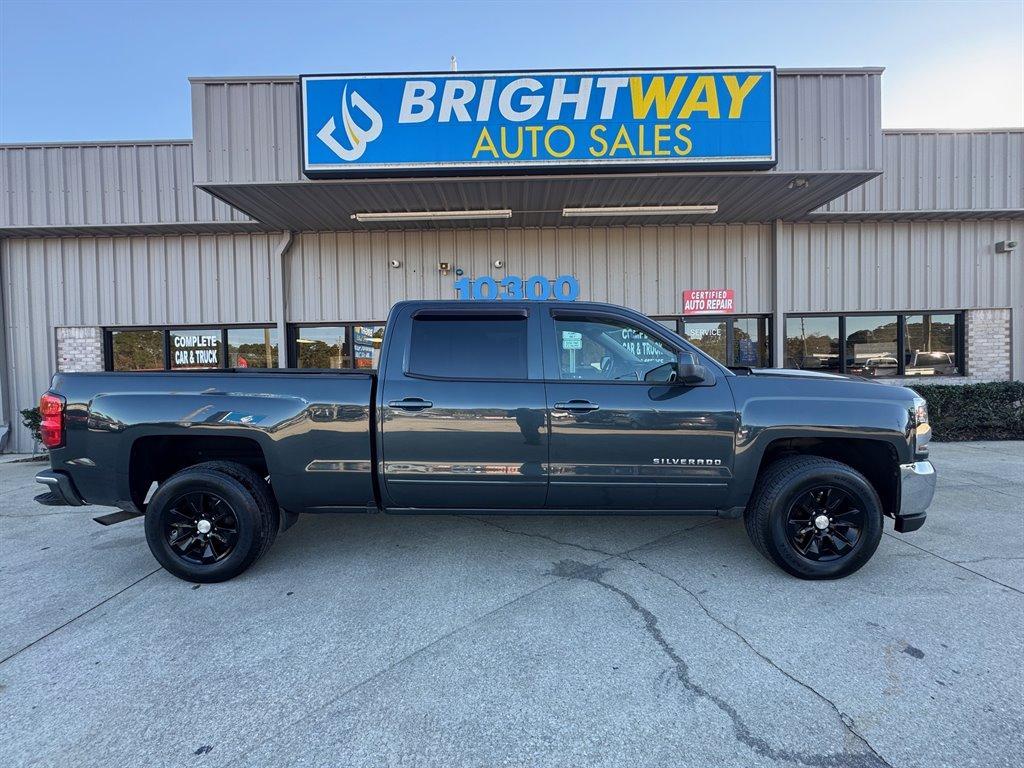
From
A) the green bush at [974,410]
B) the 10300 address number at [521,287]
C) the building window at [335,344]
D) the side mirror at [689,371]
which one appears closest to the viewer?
the side mirror at [689,371]

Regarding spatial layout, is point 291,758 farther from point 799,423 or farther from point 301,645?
point 799,423

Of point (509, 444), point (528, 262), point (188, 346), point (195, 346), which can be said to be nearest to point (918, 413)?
point (509, 444)

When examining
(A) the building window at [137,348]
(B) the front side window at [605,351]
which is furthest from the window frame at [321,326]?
(B) the front side window at [605,351]

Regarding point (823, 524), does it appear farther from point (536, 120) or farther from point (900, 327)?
point (900, 327)

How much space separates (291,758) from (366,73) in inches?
283

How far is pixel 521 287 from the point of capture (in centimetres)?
906

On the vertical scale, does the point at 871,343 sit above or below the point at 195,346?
below

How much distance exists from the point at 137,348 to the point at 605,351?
9.72 m

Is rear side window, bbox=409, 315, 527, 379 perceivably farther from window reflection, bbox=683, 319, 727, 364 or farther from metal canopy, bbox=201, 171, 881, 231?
window reflection, bbox=683, 319, 727, 364

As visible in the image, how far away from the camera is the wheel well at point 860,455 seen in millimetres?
3535

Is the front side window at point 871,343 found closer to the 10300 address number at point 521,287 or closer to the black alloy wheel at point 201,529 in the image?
the 10300 address number at point 521,287

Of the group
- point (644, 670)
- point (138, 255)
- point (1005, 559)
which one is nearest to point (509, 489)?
point (644, 670)

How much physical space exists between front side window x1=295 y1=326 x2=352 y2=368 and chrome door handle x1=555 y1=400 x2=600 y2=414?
6.83m

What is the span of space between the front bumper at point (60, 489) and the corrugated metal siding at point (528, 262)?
5.96 meters
